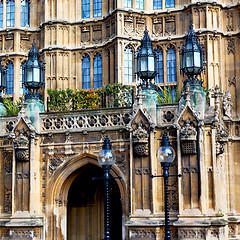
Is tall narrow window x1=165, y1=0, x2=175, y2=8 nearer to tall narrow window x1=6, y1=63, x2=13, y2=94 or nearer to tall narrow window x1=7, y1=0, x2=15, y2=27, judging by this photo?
tall narrow window x1=7, y1=0, x2=15, y2=27

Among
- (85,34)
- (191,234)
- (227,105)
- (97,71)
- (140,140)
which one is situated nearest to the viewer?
(191,234)

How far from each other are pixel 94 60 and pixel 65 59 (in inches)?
76.0

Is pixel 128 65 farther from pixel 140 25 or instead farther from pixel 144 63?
pixel 144 63

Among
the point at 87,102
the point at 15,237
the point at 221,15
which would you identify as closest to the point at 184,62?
the point at 87,102

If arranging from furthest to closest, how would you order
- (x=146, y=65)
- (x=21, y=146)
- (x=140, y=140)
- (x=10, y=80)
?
(x=10, y=80) < (x=21, y=146) < (x=146, y=65) < (x=140, y=140)

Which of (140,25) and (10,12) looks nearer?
(140,25)

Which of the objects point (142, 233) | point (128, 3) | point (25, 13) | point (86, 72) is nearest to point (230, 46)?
point (128, 3)

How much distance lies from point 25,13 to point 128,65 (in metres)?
9.10

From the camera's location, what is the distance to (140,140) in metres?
24.6

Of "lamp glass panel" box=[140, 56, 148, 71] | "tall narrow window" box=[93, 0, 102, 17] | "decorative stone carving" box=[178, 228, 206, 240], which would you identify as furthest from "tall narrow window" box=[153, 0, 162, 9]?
"decorative stone carving" box=[178, 228, 206, 240]

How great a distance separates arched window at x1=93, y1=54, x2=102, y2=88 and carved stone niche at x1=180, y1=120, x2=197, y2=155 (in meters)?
18.7

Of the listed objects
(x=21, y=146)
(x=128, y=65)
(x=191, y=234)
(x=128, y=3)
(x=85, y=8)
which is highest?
(x=85, y=8)

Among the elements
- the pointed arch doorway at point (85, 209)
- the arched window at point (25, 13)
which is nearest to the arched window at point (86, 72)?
the arched window at point (25, 13)

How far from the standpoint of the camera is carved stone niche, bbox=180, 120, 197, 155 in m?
24.0
